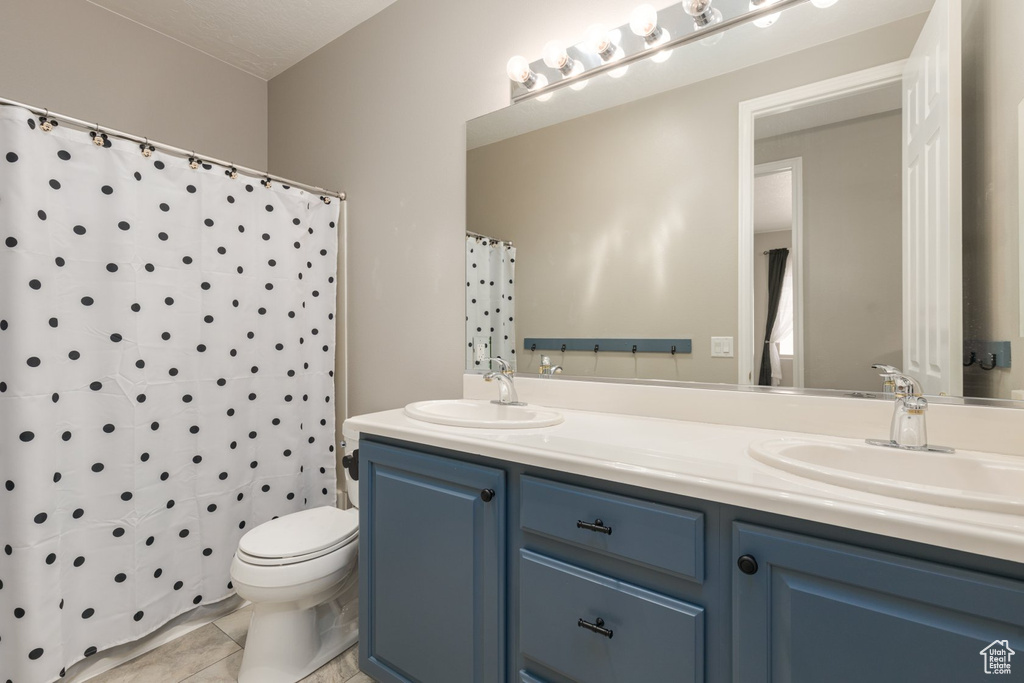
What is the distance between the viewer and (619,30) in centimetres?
156

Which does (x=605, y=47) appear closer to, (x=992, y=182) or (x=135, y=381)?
(x=992, y=182)

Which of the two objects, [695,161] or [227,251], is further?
[227,251]

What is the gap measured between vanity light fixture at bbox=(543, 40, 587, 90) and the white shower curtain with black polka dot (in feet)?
4.11

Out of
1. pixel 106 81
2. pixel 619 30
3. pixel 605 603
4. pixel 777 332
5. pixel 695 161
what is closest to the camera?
pixel 605 603

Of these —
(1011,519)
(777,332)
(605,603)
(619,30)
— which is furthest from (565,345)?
(1011,519)

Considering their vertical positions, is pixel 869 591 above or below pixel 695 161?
below

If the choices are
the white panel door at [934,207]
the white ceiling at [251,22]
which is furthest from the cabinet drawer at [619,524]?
the white ceiling at [251,22]

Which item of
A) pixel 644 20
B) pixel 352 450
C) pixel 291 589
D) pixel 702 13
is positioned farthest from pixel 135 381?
pixel 702 13

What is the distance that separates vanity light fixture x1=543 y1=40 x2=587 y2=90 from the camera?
164cm

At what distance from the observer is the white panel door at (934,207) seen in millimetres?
1085

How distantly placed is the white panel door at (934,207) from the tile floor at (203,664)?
1.89 metres

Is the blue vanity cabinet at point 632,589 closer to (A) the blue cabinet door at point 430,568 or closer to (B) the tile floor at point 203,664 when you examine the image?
(A) the blue cabinet door at point 430,568

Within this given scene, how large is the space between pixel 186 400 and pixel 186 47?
185 cm

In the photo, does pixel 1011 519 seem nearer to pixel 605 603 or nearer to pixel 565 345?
pixel 605 603
